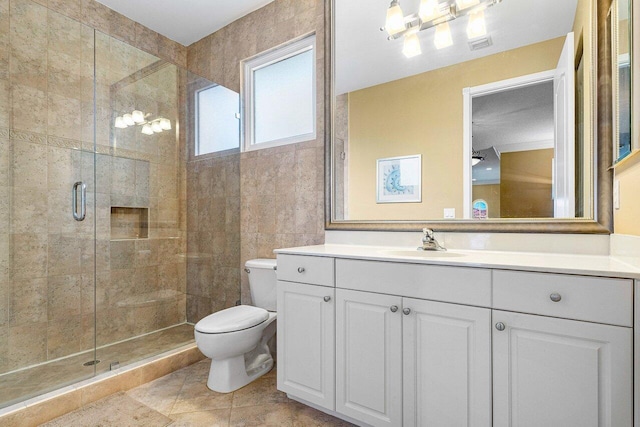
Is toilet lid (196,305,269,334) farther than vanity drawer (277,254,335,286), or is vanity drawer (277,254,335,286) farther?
toilet lid (196,305,269,334)

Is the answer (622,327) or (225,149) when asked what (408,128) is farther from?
(225,149)

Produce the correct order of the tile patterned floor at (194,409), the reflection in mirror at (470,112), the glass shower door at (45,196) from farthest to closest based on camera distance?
1. the glass shower door at (45,196)
2. the tile patterned floor at (194,409)
3. the reflection in mirror at (470,112)

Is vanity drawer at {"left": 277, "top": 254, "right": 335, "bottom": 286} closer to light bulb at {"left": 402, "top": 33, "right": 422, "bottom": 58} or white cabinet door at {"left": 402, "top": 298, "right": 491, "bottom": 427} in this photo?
white cabinet door at {"left": 402, "top": 298, "right": 491, "bottom": 427}

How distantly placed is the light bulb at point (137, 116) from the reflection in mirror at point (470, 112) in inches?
61.5

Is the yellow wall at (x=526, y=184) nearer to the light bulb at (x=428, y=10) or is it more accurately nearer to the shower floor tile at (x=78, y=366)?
the light bulb at (x=428, y=10)

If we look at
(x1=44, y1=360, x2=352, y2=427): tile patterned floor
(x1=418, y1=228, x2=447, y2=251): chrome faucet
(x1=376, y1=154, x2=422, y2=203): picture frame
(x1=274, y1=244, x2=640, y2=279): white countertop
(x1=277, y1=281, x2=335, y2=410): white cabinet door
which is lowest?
(x1=44, y1=360, x2=352, y2=427): tile patterned floor

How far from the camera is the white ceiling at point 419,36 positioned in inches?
61.2

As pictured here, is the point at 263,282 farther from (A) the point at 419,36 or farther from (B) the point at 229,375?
(A) the point at 419,36

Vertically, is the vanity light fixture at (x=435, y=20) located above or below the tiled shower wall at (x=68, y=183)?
above

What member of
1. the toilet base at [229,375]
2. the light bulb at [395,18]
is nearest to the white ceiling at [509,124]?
the light bulb at [395,18]

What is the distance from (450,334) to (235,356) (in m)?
1.29

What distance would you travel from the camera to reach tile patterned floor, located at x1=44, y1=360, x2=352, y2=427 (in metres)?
1.63

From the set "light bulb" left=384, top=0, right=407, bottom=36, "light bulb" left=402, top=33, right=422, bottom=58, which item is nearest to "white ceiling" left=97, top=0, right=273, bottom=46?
"light bulb" left=384, top=0, right=407, bottom=36

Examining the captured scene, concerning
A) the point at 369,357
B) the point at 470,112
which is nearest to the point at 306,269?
the point at 369,357
